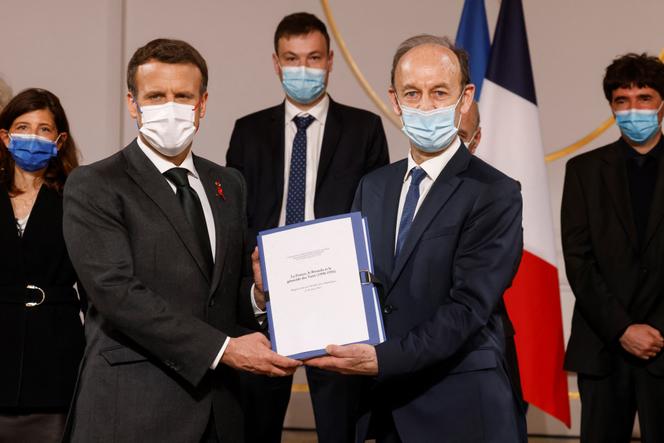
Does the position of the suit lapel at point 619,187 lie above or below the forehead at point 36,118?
below

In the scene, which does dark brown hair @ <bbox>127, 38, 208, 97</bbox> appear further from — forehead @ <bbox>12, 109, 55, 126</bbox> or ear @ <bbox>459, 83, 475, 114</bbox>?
forehead @ <bbox>12, 109, 55, 126</bbox>

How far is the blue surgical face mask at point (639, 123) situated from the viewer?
3865 mm

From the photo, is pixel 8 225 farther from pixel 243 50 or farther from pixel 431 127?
pixel 243 50

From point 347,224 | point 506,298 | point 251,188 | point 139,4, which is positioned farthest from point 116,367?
point 139,4

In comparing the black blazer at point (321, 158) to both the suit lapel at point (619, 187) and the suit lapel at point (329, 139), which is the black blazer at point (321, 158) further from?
the suit lapel at point (619, 187)

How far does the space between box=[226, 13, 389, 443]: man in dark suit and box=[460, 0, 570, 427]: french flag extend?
870mm

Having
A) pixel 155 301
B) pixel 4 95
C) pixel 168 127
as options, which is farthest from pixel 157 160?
pixel 4 95

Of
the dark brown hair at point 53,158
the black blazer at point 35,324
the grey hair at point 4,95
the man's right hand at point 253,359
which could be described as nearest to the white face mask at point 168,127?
the man's right hand at point 253,359

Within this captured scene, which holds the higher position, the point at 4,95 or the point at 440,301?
the point at 4,95

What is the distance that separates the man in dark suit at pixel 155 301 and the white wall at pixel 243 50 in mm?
2947

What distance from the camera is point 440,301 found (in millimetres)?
2484

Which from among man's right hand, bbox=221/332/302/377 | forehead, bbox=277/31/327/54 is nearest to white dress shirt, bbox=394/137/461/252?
man's right hand, bbox=221/332/302/377

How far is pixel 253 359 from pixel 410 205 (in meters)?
0.56

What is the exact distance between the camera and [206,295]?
2502 millimetres
